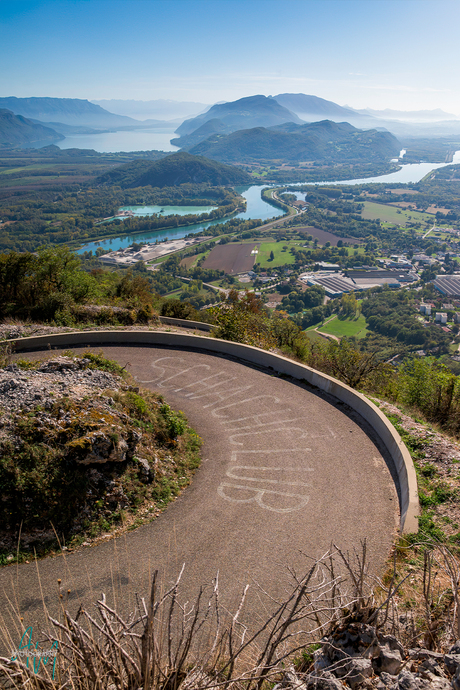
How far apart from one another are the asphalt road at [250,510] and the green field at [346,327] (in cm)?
6326

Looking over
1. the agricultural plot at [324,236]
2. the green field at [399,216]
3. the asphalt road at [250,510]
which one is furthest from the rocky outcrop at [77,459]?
the green field at [399,216]

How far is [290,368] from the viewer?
17469mm

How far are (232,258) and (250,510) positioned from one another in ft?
400

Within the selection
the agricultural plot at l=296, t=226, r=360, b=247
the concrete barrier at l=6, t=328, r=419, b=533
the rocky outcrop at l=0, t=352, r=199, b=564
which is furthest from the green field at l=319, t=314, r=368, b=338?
the agricultural plot at l=296, t=226, r=360, b=247

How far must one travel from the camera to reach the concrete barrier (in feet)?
34.1

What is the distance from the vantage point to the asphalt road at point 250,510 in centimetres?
822

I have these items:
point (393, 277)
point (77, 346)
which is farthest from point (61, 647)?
point (393, 277)

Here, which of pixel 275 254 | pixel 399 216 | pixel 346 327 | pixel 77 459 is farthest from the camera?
pixel 399 216

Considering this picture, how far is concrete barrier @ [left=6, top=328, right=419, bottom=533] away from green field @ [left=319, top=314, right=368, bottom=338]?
195 ft

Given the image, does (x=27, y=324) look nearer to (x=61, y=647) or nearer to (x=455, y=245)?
(x=61, y=647)

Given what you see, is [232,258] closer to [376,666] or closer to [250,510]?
[250,510]

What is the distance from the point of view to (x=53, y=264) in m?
25.4

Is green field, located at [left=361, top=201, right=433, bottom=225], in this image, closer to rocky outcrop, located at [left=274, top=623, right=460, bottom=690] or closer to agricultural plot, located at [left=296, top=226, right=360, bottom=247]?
agricultural plot, located at [left=296, top=226, right=360, bottom=247]

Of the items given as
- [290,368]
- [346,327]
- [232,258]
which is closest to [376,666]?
[290,368]
